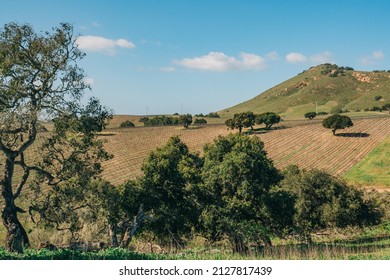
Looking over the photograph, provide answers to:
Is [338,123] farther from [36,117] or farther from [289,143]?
[36,117]

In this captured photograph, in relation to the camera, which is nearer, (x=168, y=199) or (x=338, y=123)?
(x=168, y=199)

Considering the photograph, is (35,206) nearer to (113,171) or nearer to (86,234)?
(86,234)

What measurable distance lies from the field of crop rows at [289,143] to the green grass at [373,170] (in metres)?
1.88

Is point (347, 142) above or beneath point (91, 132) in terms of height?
beneath

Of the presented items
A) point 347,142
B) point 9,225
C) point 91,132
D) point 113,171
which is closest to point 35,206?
point 9,225

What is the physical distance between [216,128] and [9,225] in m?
107

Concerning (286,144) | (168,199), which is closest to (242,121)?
(286,144)

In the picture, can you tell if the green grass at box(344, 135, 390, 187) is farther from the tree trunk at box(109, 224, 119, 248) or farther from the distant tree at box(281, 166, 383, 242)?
the tree trunk at box(109, 224, 119, 248)

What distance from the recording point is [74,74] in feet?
73.0

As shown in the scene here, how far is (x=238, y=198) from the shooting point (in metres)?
27.1

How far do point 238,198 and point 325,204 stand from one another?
1342cm

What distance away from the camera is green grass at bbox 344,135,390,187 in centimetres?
6208

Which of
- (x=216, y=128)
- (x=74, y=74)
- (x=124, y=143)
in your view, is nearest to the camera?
(x=74, y=74)

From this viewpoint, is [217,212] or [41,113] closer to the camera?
[41,113]
